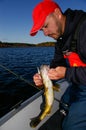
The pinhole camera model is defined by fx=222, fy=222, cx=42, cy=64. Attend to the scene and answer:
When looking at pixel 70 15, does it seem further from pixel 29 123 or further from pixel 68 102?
pixel 29 123

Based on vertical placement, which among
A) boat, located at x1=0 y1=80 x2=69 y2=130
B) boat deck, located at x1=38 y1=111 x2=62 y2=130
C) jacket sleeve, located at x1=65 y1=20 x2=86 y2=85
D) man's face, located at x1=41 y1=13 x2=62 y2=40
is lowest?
boat deck, located at x1=38 y1=111 x2=62 y2=130

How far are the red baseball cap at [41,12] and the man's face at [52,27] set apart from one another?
0.10 metres

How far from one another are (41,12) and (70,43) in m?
0.81

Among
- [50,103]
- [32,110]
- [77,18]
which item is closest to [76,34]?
[77,18]

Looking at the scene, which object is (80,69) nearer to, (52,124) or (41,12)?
(41,12)

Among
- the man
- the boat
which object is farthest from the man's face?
the boat

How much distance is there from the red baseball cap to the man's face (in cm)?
10

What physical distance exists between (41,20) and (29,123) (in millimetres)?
2159

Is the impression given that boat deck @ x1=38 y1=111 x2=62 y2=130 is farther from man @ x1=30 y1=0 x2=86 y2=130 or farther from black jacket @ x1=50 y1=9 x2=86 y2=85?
black jacket @ x1=50 y1=9 x2=86 y2=85

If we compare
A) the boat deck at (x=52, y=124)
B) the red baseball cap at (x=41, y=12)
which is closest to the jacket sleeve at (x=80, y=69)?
the red baseball cap at (x=41, y=12)

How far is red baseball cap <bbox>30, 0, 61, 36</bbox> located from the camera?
395cm

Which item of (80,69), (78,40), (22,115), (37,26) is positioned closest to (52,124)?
(22,115)

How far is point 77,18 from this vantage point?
4.10 m

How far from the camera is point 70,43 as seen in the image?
167 inches
